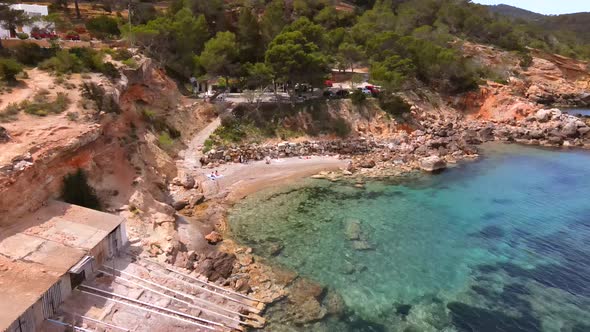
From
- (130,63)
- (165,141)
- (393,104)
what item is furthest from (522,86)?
(130,63)

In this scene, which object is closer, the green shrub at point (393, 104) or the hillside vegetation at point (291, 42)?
the hillside vegetation at point (291, 42)

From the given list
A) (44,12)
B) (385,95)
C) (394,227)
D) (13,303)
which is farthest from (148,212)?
(44,12)

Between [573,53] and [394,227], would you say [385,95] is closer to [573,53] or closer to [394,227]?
[394,227]

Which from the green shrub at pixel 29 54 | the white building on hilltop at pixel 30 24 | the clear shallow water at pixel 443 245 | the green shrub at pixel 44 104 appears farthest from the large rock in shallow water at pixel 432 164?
the white building on hilltop at pixel 30 24

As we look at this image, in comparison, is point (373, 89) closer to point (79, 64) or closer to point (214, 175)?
point (214, 175)

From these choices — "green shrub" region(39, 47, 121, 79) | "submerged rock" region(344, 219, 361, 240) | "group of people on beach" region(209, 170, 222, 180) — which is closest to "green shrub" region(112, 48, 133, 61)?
"green shrub" region(39, 47, 121, 79)

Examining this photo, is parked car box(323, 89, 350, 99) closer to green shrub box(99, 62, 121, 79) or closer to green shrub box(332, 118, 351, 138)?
green shrub box(332, 118, 351, 138)

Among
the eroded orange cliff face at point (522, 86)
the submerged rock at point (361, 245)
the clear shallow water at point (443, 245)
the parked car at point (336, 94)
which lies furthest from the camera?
the eroded orange cliff face at point (522, 86)

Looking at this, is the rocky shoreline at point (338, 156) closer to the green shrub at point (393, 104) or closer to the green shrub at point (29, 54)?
the green shrub at point (393, 104)
